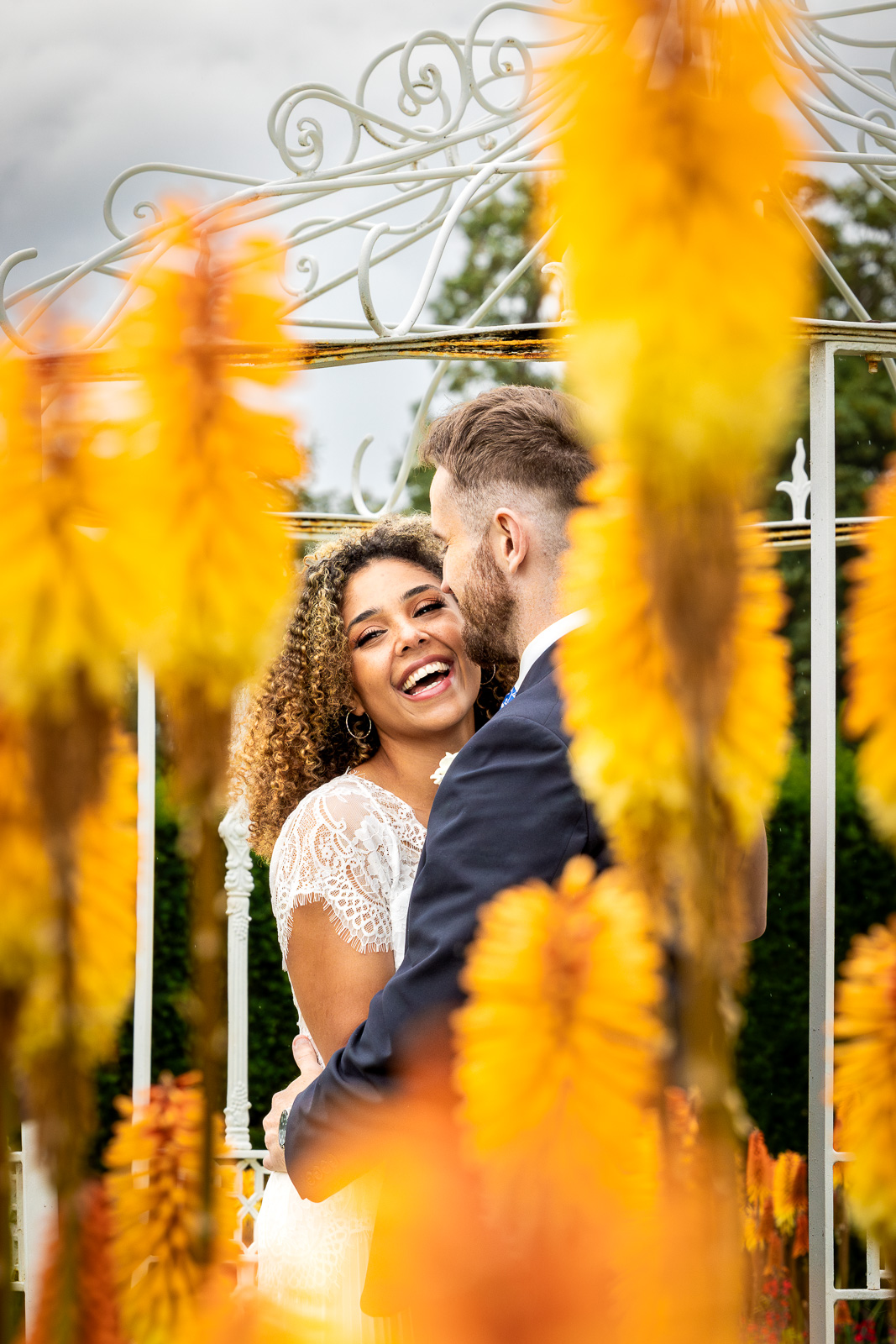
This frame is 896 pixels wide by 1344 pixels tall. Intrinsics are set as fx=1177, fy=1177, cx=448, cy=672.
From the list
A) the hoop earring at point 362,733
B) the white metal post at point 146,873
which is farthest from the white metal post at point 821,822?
the white metal post at point 146,873

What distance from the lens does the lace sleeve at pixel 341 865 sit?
245cm

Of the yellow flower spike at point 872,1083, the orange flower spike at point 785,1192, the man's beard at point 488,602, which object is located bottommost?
the orange flower spike at point 785,1192

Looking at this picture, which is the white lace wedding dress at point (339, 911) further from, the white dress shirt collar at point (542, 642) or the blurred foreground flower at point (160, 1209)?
the blurred foreground flower at point (160, 1209)

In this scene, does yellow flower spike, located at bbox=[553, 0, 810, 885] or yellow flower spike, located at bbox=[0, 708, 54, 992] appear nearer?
yellow flower spike, located at bbox=[553, 0, 810, 885]

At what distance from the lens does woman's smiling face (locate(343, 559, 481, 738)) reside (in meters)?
2.83

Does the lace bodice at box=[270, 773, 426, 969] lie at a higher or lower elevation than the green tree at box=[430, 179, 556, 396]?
lower

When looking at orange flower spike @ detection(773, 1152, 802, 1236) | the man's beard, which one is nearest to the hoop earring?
the man's beard

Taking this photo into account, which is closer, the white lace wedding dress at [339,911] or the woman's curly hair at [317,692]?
the white lace wedding dress at [339,911]

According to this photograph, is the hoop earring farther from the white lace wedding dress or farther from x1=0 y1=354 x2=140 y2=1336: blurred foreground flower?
x1=0 y1=354 x2=140 y2=1336: blurred foreground flower

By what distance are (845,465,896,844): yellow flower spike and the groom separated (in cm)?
87

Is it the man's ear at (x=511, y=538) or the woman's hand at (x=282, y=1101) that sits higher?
the man's ear at (x=511, y=538)

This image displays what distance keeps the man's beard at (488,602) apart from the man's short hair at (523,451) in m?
0.12

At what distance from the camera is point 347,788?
2.78m

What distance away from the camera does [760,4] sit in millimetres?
595
